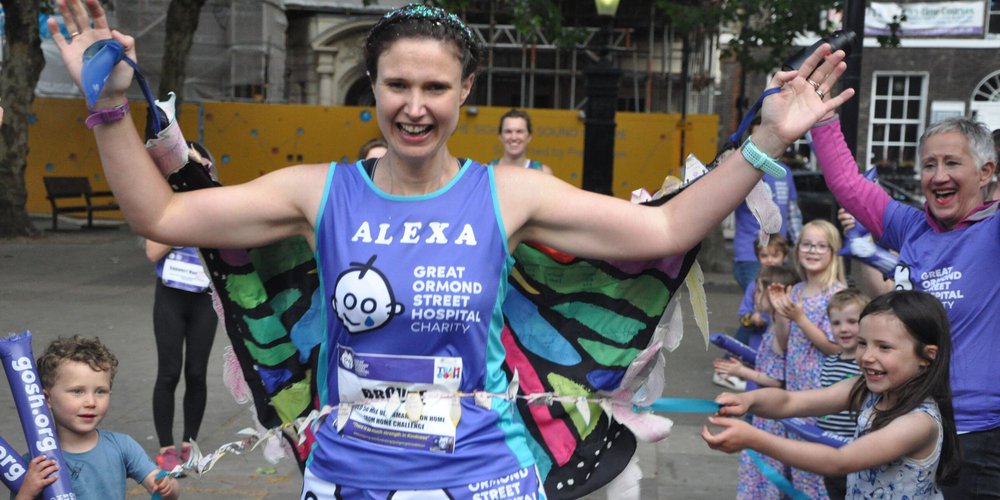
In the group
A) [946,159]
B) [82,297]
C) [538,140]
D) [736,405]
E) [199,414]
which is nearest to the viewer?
[736,405]

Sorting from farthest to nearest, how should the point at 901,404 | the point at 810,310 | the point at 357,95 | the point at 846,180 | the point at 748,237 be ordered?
the point at 357,95 < the point at 748,237 < the point at 810,310 < the point at 846,180 < the point at 901,404

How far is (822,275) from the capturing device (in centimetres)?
568


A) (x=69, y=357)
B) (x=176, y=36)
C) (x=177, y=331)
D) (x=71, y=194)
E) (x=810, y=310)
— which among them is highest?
(x=176, y=36)

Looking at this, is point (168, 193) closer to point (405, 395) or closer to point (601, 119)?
point (405, 395)

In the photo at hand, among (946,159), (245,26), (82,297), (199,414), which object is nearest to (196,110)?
(245,26)

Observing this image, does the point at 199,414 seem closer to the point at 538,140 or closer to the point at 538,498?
the point at 538,498

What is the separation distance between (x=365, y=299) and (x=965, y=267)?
201cm

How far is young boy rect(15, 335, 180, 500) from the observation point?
3.52m

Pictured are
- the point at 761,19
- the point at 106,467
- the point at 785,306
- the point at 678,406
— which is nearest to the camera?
the point at 678,406

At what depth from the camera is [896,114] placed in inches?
1206

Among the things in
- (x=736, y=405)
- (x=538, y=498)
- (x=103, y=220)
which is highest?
(x=736, y=405)

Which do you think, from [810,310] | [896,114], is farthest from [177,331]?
[896,114]

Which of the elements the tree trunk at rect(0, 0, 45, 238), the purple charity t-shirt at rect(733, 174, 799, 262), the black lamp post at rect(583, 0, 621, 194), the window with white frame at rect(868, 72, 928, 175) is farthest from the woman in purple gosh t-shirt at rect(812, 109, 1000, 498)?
the window with white frame at rect(868, 72, 928, 175)

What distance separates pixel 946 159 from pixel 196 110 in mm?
18589
